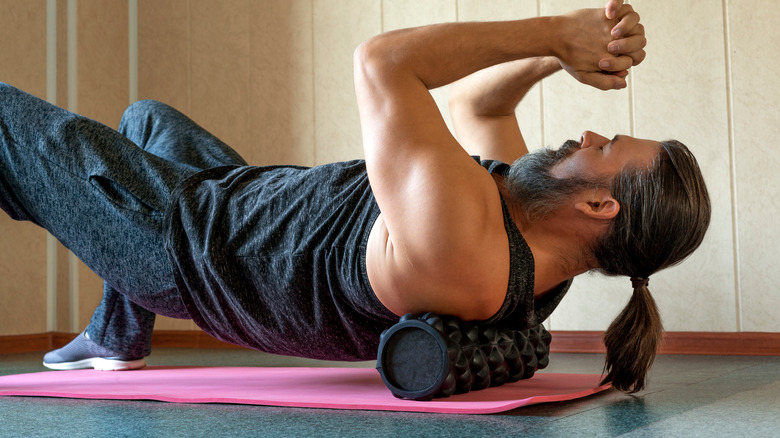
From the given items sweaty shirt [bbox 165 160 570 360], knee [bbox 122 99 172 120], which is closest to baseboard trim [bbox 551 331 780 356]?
sweaty shirt [bbox 165 160 570 360]

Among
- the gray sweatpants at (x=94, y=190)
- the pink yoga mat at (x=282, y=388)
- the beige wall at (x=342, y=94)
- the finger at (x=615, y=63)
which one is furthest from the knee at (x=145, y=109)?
the beige wall at (x=342, y=94)

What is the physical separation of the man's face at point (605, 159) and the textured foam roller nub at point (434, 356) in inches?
12.1

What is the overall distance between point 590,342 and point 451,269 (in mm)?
1711

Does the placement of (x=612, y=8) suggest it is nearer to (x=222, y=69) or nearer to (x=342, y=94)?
(x=342, y=94)

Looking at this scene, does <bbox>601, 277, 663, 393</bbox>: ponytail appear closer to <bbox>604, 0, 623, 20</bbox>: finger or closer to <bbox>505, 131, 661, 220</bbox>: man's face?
<bbox>505, 131, 661, 220</bbox>: man's face

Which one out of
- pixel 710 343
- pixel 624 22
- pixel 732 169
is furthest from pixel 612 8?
pixel 710 343

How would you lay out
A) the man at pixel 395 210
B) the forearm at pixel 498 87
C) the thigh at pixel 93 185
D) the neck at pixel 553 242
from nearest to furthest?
the man at pixel 395 210
the neck at pixel 553 242
the thigh at pixel 93 185
the forearm at pixel 498 87

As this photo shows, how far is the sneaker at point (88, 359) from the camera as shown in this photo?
200cm

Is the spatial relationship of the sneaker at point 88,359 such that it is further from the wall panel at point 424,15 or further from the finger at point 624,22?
the wall panel at point 424,15

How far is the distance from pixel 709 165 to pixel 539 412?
5.46ft

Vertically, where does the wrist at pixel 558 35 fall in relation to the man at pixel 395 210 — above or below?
above

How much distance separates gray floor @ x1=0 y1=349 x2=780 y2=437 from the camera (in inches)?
43.0

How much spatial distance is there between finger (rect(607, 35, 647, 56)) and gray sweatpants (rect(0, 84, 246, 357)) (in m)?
0.83

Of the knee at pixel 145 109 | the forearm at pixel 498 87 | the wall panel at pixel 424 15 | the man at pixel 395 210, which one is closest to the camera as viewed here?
the man at pixel 395 210
